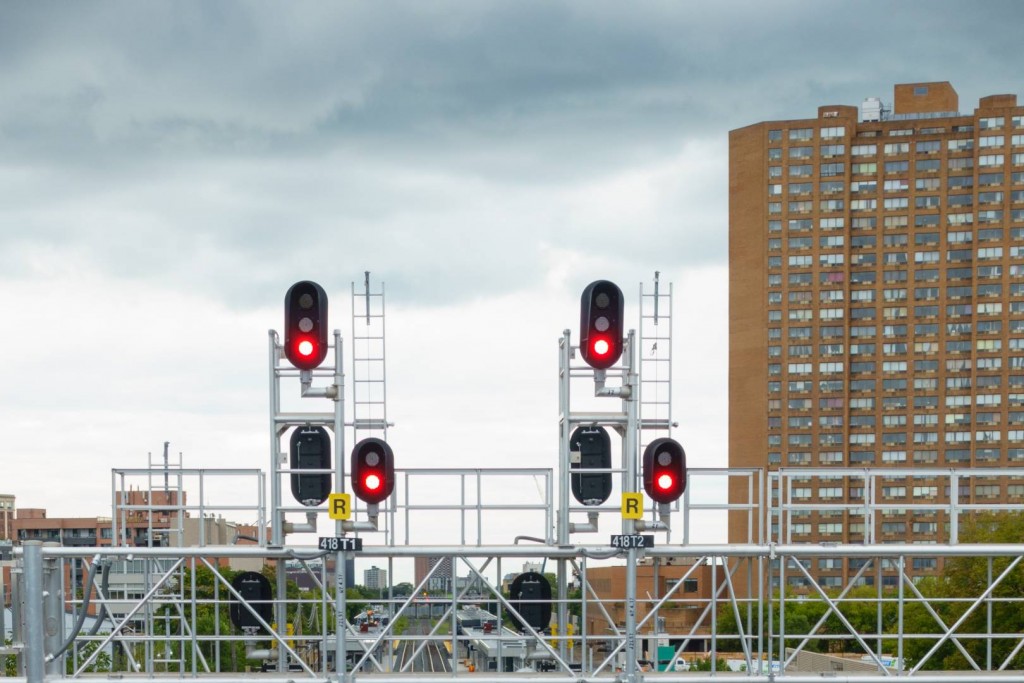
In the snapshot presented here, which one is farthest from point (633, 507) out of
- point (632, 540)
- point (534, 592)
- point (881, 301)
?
point (881, 301)

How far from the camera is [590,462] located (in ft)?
53.1

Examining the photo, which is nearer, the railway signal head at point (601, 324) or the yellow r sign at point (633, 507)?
the railway signal head at point (601, 324)

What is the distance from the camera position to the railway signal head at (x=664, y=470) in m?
15.3

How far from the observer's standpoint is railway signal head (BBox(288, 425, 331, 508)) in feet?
52.2

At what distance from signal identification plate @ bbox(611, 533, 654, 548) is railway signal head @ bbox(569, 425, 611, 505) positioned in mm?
708

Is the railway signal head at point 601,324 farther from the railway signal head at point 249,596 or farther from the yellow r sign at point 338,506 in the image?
the railway signal head at point 249,596

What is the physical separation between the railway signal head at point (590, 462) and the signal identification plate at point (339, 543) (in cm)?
301

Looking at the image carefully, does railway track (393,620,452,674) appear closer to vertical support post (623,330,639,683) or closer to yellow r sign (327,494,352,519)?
yellow r sign (327,494,352,519)

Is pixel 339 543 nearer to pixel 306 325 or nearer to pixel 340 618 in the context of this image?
pixel 340 618

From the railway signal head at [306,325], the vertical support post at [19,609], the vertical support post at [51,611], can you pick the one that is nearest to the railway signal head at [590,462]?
the railway signal head at [306,325]

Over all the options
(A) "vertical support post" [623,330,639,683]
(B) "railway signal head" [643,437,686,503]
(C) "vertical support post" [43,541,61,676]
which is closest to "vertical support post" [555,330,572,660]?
(A) "vertical support post" [623,330,639,683]

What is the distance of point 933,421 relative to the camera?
358ft

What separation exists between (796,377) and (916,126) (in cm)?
2641

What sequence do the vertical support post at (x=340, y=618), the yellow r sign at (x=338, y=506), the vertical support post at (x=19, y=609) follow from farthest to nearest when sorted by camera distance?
1. the vertical support post at (x=19, y=609)
2. the vertical support post at (x=340, y=618)
3. the yellow r sign at (x=338, y=506)
